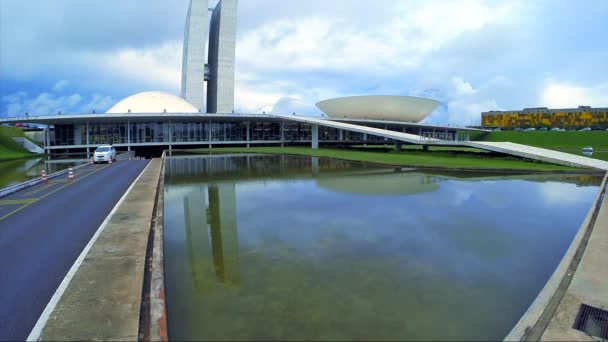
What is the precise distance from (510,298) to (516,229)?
3.45 metres

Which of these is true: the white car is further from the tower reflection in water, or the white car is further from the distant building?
the distant building

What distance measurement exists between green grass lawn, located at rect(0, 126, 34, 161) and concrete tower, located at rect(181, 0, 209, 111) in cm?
2506

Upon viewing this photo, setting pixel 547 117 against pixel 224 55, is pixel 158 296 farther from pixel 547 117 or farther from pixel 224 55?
pixel 547 117

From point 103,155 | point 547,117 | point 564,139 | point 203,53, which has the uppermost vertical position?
point 203,53

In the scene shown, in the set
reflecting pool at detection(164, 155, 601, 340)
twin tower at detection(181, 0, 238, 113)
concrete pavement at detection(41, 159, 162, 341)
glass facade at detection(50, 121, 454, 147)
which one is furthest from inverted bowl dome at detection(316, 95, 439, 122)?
concrete pavement at detection(41, 159, 162, 341)

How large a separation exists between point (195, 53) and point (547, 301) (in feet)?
211

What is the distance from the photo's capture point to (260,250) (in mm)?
5762

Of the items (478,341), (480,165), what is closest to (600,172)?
(480,165)

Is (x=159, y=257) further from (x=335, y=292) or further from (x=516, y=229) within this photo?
(x=516, y=229)

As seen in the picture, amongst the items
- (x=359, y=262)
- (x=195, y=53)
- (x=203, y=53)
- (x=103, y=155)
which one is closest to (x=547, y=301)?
(x=359, y=262)

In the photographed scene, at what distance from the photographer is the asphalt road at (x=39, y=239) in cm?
397

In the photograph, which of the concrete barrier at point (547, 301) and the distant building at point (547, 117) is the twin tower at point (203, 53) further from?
the distant building at point (547, 117)

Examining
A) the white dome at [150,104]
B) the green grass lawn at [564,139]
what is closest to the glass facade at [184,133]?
the white dome at [150,104]

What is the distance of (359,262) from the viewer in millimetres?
5176
